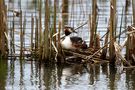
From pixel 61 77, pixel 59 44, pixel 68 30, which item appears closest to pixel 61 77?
pixel 61 77

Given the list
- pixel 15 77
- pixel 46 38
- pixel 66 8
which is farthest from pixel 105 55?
pixel 66 8

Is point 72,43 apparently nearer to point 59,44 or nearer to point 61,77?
point 59,44

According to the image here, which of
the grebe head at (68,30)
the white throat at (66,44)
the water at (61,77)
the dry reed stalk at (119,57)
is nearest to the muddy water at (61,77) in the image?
the water at (61,77)

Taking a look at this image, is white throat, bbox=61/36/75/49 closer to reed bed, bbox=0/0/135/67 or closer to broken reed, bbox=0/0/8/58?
reed bed, bbox=0/0/135/67

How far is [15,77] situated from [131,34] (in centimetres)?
226

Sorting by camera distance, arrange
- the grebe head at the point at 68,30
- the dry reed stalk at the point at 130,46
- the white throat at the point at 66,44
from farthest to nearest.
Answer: the grebe head at the point at 68,30
the white throat at the point at 66,44
the dry reed stalk at the point at 130,46

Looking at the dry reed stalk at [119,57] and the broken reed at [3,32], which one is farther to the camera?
the broken reed at [3,32]

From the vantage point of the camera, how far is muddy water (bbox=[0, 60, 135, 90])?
30.5 ft

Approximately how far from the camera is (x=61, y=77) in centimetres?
1006

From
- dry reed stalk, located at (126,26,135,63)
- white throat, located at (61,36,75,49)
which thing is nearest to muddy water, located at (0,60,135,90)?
dry reed stalk, located at (126,26,135,63)

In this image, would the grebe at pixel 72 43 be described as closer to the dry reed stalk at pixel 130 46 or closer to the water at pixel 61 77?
the water at pixel 61 77

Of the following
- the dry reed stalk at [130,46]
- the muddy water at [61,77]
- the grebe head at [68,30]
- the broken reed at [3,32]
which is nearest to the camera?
the muddy water at [61,77]

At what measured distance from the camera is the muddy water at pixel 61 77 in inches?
366

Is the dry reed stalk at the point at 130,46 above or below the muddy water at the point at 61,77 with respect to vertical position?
above
